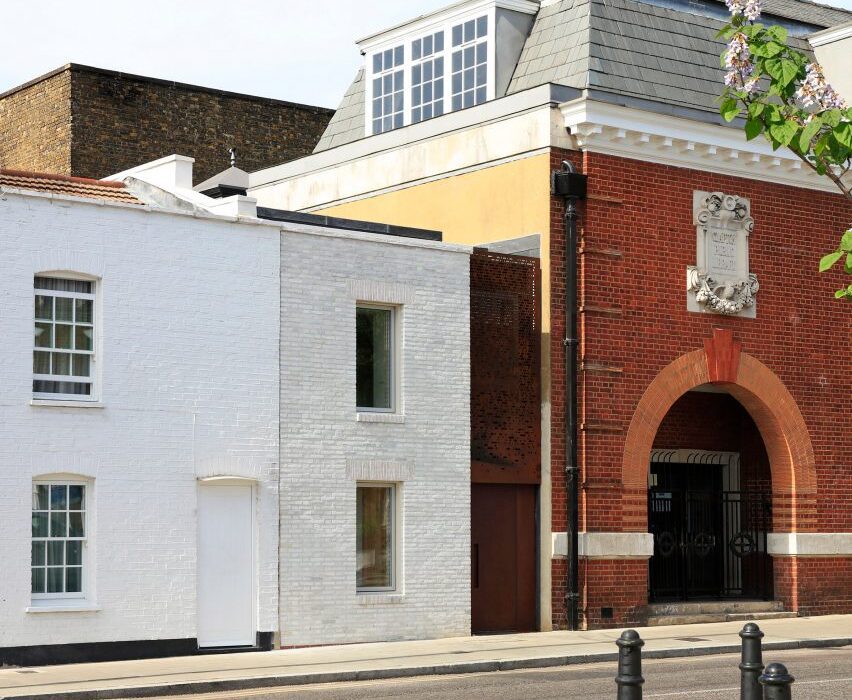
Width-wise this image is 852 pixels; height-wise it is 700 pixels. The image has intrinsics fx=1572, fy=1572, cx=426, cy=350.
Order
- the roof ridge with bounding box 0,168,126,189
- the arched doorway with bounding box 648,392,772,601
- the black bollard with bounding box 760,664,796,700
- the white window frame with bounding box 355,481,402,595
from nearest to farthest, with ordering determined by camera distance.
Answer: the black bollard with bounding box 760,664,796,700, the roof ridge with bounding box 0,168,126,189, the white window frame with bounding box 355,481,402,595, the arched doorway with bounding box 648,392,772,601

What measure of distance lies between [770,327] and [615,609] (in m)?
5.72

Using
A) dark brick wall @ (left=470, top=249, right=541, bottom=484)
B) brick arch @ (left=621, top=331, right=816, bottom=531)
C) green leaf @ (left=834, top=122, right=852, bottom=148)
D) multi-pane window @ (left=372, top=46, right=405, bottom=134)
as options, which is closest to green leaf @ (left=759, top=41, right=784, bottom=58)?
green leaf @ (left=834, top=122, right=852, bottom=148)

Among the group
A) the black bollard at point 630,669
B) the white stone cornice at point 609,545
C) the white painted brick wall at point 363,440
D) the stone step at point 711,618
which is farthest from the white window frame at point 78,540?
the black bollard at point 630,669

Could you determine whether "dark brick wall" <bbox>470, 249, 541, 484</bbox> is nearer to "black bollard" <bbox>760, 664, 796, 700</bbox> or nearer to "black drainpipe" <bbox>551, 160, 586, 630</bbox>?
"black drainpipe" <bbox>551, 160, 586, 630</bbox>

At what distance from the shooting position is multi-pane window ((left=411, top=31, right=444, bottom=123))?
94.2ft

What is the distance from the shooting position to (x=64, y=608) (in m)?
19.3

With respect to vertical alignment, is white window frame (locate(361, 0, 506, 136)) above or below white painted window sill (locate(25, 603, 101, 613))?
above

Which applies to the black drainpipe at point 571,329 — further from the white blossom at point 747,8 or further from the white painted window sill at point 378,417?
the white blossom at point 747,8

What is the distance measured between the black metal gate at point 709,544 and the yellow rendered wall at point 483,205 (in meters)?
5.03

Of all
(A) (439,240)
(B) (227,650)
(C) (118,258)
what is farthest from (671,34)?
(B) (227,650)

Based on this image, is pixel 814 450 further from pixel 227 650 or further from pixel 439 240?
pixel 227 650

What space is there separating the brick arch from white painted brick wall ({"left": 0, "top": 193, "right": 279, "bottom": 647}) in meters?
6.51

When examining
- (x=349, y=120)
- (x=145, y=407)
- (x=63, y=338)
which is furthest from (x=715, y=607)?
(x=349, y=120)

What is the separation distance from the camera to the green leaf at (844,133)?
10172mm
